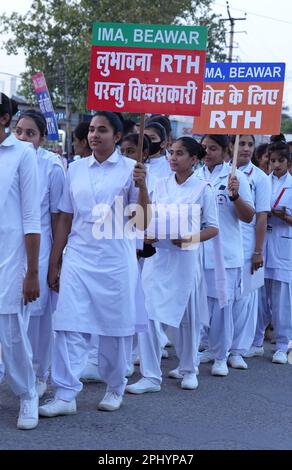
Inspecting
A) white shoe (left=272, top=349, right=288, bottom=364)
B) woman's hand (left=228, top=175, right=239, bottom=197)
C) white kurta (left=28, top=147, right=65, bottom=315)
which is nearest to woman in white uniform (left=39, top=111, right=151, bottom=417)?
white kurta (left=28, top=147, right=65, bottom=315)

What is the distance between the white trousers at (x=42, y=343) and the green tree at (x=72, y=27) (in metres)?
23.0

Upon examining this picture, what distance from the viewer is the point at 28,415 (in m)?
4.79

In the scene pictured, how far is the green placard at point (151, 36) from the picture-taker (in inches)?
217

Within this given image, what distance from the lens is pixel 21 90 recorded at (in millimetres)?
36969

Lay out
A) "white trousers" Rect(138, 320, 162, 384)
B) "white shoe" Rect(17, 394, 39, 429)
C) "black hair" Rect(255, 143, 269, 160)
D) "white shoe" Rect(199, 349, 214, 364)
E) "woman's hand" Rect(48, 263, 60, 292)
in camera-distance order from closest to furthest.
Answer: "white shoe" Rect(17, 394, 39, 429)
"woman's hand" Rect(48, 263, 60, 292)
"white trousers" Rect(138, 320, 162, 384)
"white shoe" Rect(199, 349, 214, 364)
"black hair" Rect(255, 143, 269, 160)

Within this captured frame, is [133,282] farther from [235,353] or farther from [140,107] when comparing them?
[235,353]

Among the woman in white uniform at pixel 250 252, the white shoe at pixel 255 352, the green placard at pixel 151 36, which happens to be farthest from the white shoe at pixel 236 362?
the green placard at pixel 151 36

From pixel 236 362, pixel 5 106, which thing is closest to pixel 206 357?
pixel 236 362

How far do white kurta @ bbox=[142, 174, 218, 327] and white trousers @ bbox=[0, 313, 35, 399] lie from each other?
4.99ft

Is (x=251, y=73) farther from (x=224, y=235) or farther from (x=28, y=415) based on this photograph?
(x=28, y=415)

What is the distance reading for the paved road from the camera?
4.62 m

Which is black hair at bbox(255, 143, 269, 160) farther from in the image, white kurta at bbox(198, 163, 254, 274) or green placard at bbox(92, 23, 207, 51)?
green placard at bbox(92, 23, 207, 51)

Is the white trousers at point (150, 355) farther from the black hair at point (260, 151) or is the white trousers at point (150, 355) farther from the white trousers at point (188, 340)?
the black hair at point (260, 151)

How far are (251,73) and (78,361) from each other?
340cm
